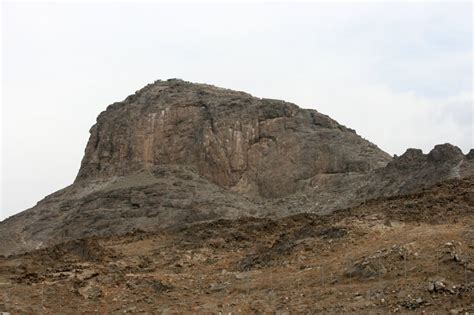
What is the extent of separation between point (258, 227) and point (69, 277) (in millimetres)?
9875

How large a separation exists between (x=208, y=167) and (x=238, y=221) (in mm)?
20905

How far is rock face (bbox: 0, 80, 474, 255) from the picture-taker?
3941 cm

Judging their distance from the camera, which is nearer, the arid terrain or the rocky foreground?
the rocky foreground

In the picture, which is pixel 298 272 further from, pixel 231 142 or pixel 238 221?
pixel 231 142

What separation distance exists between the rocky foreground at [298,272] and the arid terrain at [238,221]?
56 millimetres

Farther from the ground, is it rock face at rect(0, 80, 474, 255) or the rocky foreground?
rock face at rect(0, 80, 474, 255)

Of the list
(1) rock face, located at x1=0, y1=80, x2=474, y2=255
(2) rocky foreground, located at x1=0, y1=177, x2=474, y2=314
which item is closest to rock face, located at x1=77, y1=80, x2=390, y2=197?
(1) rock face, located at x1=0, y1=80, x2=474, y2=255

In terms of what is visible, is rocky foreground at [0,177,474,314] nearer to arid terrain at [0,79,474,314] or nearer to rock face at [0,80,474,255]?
arid terrain at [0,79,474,314]

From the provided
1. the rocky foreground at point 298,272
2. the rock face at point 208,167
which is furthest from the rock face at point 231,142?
the rocky foreground at point 298,272

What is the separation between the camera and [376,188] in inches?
1512

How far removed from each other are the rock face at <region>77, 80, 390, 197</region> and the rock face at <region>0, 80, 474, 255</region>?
0.08 metres

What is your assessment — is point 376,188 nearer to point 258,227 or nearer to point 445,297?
point 258,227

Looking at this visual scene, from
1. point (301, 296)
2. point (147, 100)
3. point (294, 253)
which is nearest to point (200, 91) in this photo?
point (147, 100)

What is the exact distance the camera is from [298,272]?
1842 centimetres
